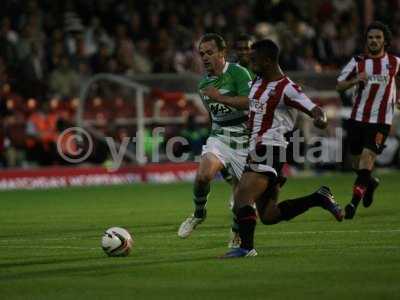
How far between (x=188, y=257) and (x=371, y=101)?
5.43 m

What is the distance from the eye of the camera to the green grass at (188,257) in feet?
30.5

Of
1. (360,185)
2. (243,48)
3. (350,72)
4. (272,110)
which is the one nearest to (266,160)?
(272,110)

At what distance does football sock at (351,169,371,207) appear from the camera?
15242mm

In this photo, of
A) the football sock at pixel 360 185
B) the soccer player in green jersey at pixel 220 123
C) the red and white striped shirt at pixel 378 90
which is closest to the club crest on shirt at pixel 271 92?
the soccer player in green jersey at pixel 220 123

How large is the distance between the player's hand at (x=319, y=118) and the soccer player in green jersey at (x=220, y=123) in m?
2.09

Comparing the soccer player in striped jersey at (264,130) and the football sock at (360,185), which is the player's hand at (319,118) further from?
the football sock at (360,185)

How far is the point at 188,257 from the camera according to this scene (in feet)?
38.1

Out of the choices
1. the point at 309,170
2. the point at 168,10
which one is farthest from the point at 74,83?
the point at 309,170

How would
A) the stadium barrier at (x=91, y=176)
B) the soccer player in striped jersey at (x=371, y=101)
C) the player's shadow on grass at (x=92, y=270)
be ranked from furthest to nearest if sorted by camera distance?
the stadium barrier at (x=91, y=176) → the soccer player in striped jersey at (x=371, y=101) → the player's shadow on grass at (x=92, y=270)

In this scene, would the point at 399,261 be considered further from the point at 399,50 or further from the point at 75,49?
the point at 399,50

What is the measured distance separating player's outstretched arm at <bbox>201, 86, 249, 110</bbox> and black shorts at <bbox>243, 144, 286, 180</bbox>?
0.64 metres

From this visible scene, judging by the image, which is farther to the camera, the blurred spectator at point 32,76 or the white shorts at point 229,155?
the blurred spectator at point 32,76

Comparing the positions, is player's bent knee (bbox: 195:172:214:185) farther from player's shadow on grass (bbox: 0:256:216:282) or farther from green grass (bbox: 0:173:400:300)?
player's shadow on grass (bbox: 0:256:216:282)

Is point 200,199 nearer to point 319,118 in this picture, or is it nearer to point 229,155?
point 229,155
